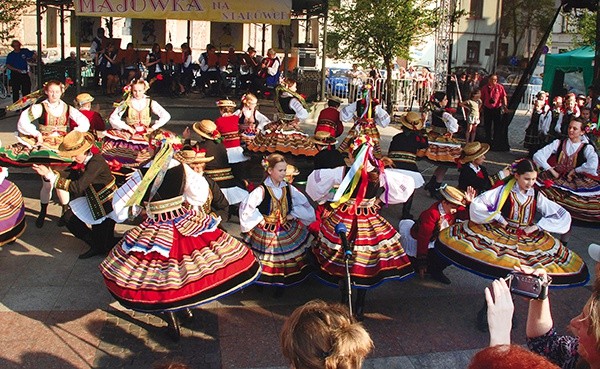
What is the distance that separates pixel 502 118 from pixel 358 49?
6.40 metres

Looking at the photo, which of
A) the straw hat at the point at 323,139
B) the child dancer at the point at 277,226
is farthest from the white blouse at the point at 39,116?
the child dancer at the point at 277,226

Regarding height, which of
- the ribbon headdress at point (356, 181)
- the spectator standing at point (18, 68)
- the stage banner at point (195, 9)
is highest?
the stage banner at point (195, 9)

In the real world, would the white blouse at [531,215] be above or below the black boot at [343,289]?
above

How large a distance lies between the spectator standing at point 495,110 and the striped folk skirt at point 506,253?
10446mm

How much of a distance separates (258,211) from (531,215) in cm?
273

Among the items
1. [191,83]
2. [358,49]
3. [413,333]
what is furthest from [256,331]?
[358,49]

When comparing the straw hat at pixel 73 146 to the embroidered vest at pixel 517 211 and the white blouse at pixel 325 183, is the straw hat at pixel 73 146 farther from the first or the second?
the embroidered vest at pixel 517 211

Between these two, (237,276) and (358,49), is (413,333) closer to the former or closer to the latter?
(237,276)

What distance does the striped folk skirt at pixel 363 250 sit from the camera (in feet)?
20.2

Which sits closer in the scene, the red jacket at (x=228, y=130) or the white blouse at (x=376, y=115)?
the red jacket at (x=228, y=130)

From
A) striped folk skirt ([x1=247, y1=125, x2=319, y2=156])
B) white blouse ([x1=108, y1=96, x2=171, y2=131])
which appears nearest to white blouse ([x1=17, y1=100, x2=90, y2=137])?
white blouse ([x1=108, y1=96, x2=171, y2=131])

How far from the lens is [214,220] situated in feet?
20.1

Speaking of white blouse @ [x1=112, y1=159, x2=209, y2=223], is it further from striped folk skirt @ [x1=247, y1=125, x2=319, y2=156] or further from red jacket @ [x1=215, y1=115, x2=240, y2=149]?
striped folk skirt @ [x1=247, y1=125, x2=319, y2=156]

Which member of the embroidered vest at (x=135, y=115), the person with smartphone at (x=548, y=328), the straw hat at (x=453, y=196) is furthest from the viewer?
the embroidered vest at (x=135, y=115)
